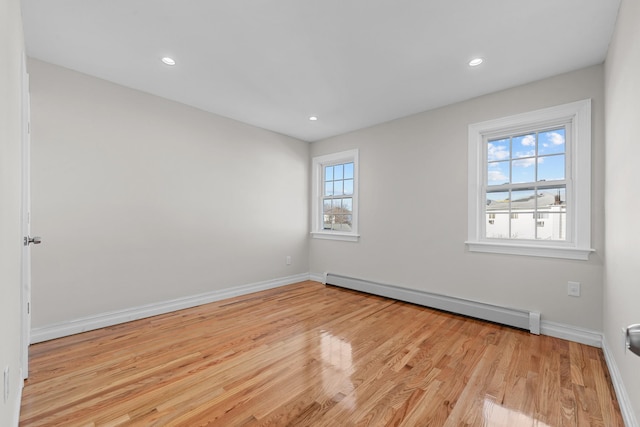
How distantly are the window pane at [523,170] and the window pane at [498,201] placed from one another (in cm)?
18

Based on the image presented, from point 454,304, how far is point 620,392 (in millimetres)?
1548

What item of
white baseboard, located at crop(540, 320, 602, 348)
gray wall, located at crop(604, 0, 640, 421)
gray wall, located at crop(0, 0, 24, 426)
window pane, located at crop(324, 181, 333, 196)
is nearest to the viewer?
gray wall, located at crop(0, 0, 24, 426)

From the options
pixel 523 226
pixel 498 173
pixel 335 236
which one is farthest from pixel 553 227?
pixel 335 236

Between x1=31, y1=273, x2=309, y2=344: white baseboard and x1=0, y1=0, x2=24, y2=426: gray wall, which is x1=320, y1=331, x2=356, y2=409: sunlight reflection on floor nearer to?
x1=0, y1=0, x2=24, y2=426: gray wall

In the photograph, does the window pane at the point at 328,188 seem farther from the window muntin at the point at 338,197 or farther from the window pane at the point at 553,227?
the window pane at the point at 553,227

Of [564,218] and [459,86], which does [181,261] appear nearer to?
[459,86]

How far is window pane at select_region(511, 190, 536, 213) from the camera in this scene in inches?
114

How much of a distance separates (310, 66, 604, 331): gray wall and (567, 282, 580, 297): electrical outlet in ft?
0.10

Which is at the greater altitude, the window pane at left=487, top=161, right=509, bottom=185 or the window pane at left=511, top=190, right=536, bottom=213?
the window pane at left=487, top=161, right=509, bottom=185

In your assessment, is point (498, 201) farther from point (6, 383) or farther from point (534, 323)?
point (6, 383)

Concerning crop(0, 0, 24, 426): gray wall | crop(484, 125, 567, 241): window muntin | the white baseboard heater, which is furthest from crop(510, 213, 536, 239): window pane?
crop(0, 0, 24, 426): gray wall

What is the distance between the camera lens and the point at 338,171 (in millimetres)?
4793

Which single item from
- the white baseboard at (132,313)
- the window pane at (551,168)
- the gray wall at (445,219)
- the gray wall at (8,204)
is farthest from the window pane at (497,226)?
the gray wall at (8,204)

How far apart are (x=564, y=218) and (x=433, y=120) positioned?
1738 millimetres
